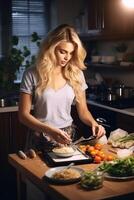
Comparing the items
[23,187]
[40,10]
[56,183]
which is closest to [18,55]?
[40,10]

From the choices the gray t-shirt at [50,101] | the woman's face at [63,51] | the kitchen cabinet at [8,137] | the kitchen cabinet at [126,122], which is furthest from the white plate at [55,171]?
the kitchen cabinet at [8,137]

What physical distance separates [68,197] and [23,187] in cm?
84

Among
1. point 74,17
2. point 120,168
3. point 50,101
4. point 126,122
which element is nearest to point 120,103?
point 126,122

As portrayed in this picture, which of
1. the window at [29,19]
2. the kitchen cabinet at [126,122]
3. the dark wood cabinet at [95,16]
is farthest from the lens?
the window at [29,19]

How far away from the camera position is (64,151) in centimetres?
216

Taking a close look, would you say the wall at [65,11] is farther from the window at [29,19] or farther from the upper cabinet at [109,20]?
the upper cabinet at [109,20]

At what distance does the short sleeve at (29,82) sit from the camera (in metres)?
2.47

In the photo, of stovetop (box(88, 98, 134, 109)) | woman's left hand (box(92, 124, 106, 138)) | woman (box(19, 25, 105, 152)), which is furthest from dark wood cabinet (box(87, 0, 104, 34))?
woman's left hand (box(92, 124, 106, 138))

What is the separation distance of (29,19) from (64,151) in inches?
131

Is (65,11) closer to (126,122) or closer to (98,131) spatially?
(126,122)

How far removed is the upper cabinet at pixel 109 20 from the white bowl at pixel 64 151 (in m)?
2.29

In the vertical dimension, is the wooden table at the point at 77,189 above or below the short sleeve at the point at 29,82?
below

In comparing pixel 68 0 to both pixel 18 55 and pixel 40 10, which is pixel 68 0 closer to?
pixel 40 10

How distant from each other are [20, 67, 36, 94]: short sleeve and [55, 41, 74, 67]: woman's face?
196 mm
